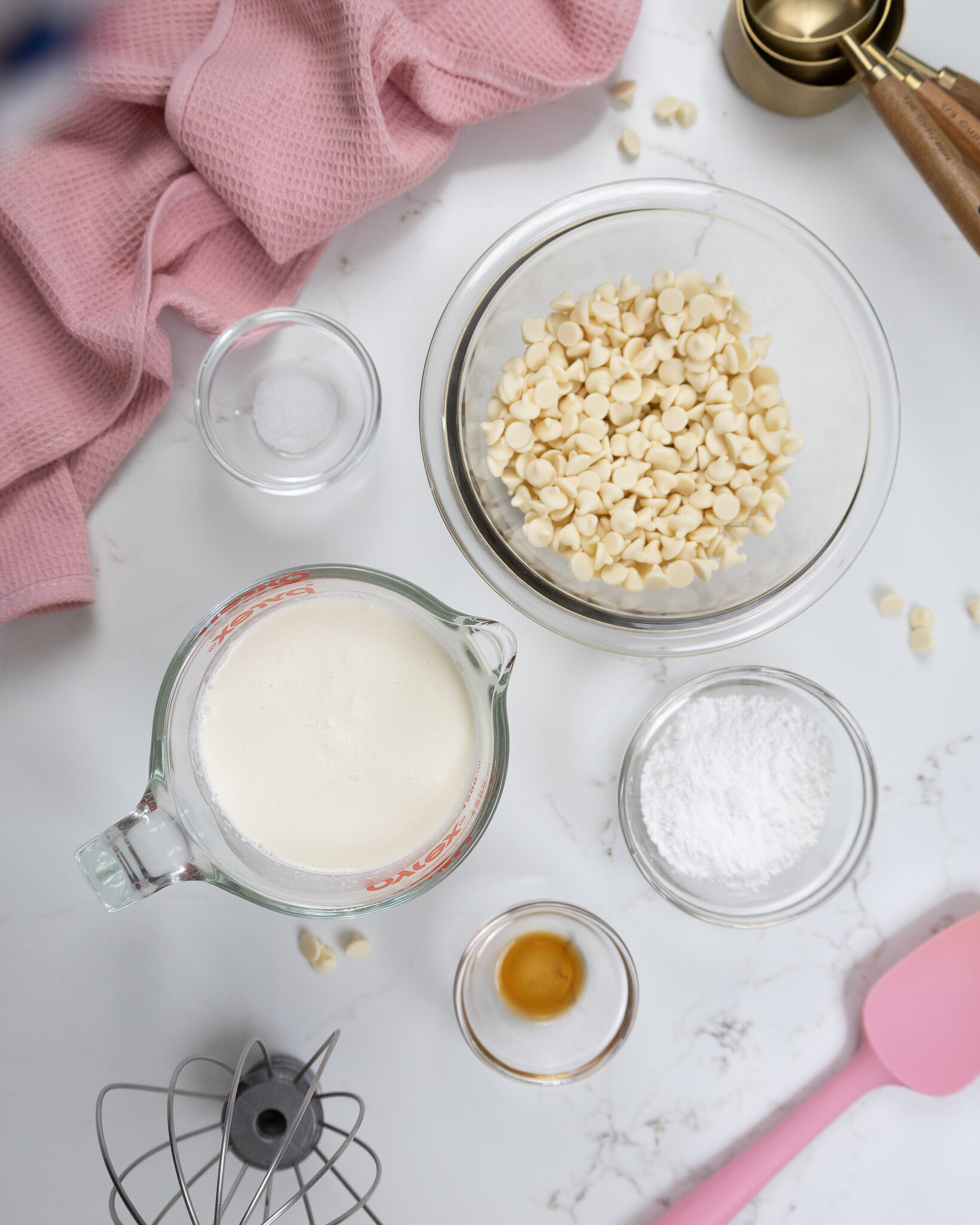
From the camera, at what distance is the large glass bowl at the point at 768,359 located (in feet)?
2.60

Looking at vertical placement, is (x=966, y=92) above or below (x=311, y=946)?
above

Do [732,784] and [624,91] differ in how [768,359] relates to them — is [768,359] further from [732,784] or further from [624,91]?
[732,784]

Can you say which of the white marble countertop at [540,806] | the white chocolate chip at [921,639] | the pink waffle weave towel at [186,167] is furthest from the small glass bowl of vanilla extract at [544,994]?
the pink waffle weave towel at [186,167]

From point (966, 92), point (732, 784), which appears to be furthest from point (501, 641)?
point (966, 92)

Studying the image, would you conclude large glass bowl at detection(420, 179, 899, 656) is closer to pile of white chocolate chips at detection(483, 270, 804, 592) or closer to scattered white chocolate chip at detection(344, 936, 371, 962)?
pile of white chocolate chips at detection(483, 270, 804, 592)

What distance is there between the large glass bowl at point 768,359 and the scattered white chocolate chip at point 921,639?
0.12 m

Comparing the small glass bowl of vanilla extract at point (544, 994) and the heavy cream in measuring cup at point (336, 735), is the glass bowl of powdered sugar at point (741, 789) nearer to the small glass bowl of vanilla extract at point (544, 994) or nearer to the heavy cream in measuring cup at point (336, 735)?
the small glass bowl of vanilla extract at point (544, 994)

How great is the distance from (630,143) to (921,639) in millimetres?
573

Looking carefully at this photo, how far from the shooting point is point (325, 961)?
861mm

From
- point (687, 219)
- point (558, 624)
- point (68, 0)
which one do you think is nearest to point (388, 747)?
point (558, 624)

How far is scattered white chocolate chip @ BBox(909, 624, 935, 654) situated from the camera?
86 cm

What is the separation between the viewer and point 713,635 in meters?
0.81

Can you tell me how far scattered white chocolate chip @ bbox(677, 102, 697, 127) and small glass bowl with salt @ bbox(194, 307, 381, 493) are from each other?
388 mm

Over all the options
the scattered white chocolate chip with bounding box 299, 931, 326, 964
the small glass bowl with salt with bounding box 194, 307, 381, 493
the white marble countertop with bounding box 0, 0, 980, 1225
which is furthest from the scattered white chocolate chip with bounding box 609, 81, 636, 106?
the scattered white chocolate chip with bounding box 299, 931, 326, 964
